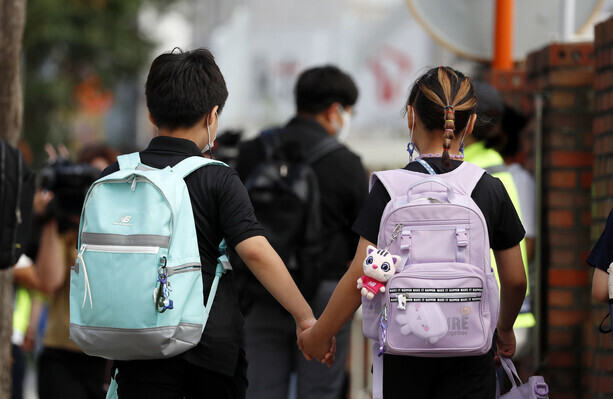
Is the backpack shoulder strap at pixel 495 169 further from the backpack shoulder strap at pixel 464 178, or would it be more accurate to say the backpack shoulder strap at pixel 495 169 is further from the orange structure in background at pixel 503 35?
the orange structure in background at pixel 503 35

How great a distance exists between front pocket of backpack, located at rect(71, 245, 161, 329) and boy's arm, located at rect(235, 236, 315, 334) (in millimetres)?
336

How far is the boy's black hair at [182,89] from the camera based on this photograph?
334 centimetres

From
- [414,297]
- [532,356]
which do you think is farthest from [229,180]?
[532,356]

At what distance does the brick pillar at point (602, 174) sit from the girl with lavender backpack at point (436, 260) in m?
1.52

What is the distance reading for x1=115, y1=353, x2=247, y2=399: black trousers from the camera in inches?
125

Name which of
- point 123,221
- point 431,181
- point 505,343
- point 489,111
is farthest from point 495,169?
point 123,221

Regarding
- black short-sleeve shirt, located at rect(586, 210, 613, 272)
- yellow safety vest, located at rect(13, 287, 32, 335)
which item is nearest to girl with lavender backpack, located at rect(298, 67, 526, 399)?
black short-sleeve shirt, located at rect(586, 210, 613, 272)

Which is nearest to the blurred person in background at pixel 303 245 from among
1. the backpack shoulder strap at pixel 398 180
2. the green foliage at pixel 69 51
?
the backpack shoulder strap at pixel 398 180

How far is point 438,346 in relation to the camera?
9.94 ft

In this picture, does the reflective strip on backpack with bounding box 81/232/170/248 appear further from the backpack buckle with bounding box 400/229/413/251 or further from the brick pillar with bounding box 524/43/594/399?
the brick pillar with bounding box 524/43/594/399

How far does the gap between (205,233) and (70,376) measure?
8.40 ft

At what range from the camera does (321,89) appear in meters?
5.14

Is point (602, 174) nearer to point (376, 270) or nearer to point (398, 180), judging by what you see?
point (398, 180)

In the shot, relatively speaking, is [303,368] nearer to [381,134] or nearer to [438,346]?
[438,346]
